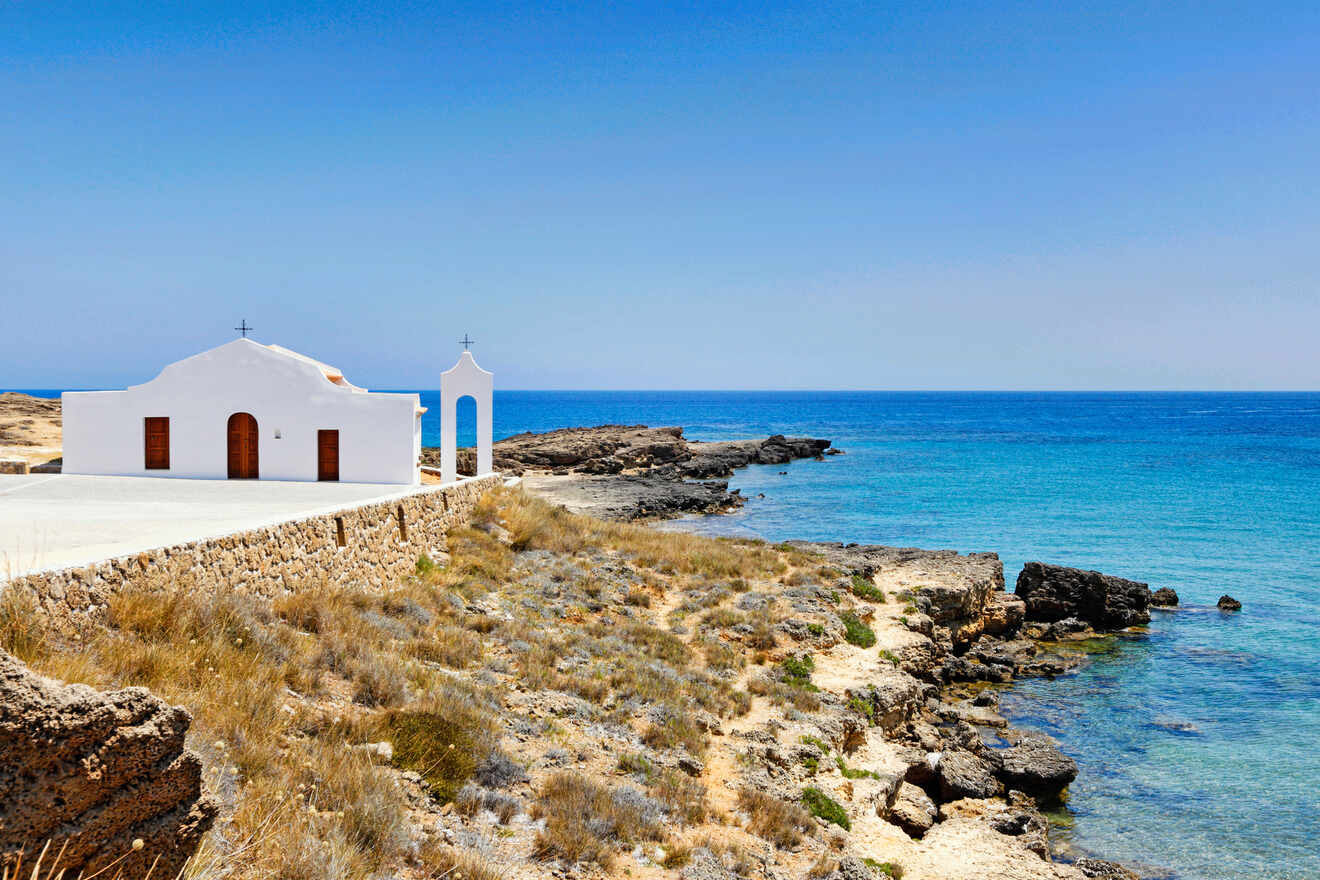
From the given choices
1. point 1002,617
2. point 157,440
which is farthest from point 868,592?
point 157,440

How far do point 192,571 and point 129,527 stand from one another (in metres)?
4.08

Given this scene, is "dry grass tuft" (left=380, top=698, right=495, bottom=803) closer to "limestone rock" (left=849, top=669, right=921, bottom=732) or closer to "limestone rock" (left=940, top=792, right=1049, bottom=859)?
"limestone rock" (left=940, top=792, right=1049, bottom=859)

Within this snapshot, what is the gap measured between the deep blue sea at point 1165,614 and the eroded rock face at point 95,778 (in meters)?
11.6

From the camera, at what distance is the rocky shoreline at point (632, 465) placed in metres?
→ 43.1

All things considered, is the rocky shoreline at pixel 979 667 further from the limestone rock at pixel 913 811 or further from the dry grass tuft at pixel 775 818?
the dry grass tuft at pixel 775 818

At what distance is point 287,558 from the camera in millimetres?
11148

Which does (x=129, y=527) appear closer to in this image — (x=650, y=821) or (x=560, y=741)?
(x=560, y=741)

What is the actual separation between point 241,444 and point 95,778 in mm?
18973

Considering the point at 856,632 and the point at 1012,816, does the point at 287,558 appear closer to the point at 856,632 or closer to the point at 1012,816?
the point at 1012,816

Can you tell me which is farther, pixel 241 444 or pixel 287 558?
pixel 241 444

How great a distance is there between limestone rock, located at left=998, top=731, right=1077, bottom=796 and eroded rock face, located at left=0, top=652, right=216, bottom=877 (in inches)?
474

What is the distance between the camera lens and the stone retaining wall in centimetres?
710

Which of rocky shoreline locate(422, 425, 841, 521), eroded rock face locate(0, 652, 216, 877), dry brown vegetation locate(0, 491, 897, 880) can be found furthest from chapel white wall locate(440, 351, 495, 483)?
eroded rock face locate(0, 652, 216, 877)

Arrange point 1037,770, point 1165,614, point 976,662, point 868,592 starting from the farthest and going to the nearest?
point 1165,614 < point 868,592 < point 976,662 < point 1037,770
